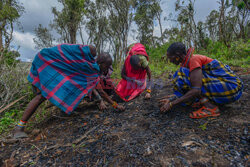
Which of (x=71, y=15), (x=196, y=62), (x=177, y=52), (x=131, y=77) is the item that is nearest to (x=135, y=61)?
(x=131, y=77)

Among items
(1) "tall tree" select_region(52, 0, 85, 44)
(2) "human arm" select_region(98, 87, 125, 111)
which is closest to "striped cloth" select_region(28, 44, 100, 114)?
(2) "human arm" select_region(98, 87, 125, 111)

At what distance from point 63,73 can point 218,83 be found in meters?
1.99

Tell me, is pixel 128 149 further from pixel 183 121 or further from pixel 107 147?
pixel 183 121

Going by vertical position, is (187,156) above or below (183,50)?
below

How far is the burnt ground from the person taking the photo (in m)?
1.10

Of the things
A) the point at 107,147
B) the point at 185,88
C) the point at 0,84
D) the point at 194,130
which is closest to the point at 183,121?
the point at 194,130

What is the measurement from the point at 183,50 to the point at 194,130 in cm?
93

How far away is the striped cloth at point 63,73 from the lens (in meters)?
1.81

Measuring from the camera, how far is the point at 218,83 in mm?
1614

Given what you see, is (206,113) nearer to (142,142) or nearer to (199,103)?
(199,103)

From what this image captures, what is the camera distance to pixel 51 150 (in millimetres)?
1420

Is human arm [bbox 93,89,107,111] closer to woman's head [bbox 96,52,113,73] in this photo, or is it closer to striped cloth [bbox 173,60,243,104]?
woman's head [bbox 96,52,113,73]

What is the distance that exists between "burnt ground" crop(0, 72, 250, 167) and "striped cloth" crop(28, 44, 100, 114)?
16.2 inches

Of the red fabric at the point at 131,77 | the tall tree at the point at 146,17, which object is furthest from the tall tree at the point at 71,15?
the red fabric at the point at 131,77
